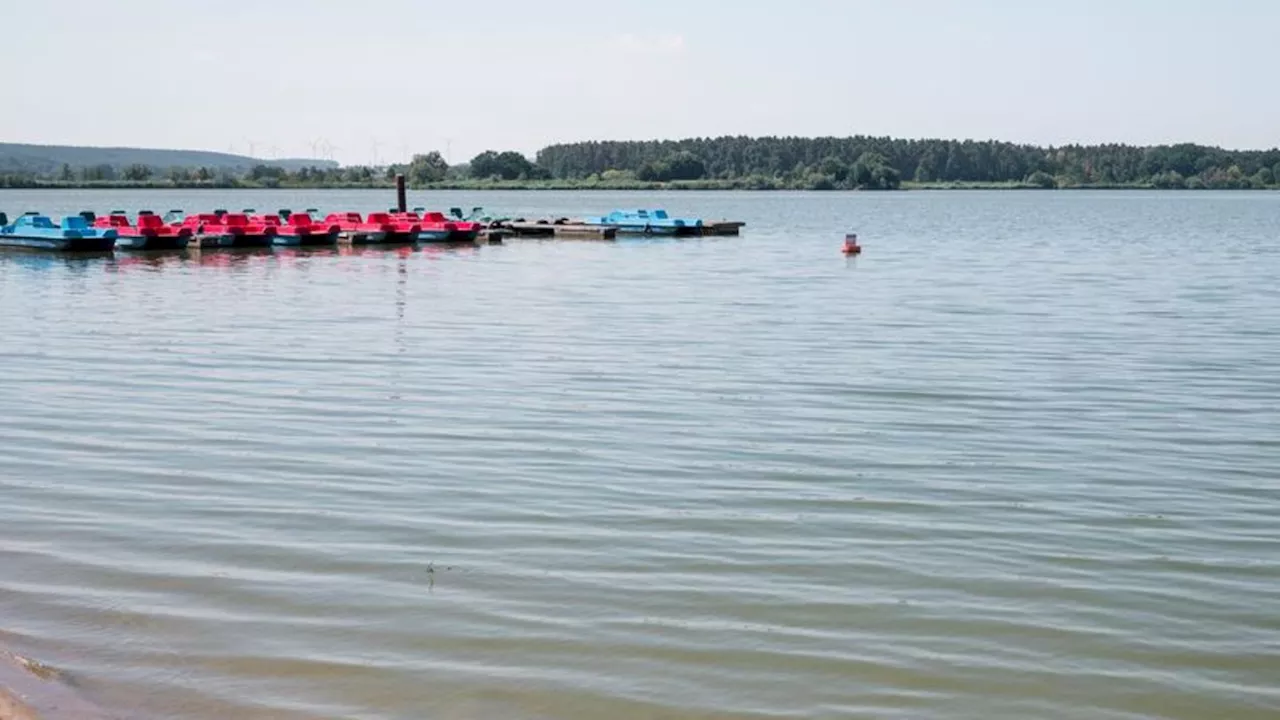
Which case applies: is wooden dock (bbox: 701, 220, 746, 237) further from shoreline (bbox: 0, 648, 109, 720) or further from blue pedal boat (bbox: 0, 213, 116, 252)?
shoreline (bbox: 0, 648, 109, 720)

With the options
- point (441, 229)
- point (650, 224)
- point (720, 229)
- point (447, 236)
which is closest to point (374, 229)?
point (441, 229)

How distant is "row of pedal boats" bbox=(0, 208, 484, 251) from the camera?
44.4 metres

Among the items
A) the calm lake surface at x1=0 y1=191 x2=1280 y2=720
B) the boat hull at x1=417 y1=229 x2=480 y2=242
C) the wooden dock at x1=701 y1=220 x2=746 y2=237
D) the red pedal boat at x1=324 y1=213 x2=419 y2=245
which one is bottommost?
the wooden dock at x1=701 y1=220 x2=746 y2=237

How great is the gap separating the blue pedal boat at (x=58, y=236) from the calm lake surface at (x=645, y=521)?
21.1m

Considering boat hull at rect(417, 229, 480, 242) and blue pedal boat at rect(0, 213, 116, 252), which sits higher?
blue pedal boat at rect(0, 213, 116, 252)

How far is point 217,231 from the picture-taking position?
4859 centimetres

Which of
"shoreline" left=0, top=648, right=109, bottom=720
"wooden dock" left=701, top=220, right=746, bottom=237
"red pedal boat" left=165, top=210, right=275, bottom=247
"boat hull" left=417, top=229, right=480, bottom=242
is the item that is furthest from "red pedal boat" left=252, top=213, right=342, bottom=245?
"shoreline" left=0, top=648, right=109, bottom=720

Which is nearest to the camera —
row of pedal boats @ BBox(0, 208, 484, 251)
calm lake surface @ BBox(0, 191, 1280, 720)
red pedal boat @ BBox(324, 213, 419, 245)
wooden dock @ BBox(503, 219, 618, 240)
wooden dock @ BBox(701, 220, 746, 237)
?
calm lake surface @ BBox(0, 191, 1280, 720)

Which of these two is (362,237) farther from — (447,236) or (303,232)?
(447,236)

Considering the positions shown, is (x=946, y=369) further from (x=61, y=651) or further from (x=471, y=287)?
(x=471, y=287)

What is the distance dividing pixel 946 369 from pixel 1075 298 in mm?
13172

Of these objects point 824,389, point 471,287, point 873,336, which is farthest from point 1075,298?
point 824,389

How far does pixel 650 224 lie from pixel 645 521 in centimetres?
5155

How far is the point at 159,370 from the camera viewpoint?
18.6 metres
